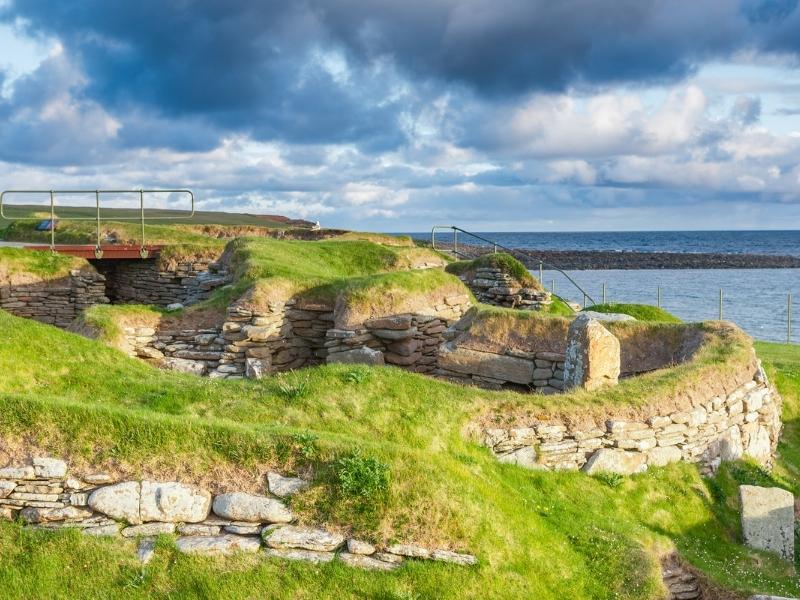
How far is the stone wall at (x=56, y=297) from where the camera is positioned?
22.5 m

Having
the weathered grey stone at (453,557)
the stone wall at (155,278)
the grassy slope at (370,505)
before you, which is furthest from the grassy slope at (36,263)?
the weathered grey stone at (453,557)

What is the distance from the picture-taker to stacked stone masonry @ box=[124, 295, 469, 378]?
17.7 meters

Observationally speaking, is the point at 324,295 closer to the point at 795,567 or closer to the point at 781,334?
the point at 795,567

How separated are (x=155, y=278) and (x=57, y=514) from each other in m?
18.4

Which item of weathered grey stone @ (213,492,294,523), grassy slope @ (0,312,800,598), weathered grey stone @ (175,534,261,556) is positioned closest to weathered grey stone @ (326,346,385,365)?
grassy slope @ (0,312,800,598)

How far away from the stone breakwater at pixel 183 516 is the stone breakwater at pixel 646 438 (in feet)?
10.7

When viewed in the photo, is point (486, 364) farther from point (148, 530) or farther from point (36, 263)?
point (36, 263)

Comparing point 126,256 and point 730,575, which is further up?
point 126,256

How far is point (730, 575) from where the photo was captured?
9.95m

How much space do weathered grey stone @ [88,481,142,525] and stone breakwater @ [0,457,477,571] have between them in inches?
0.4

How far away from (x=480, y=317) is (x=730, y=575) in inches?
317

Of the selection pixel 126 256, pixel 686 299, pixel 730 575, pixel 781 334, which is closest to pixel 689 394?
pixel 730 575

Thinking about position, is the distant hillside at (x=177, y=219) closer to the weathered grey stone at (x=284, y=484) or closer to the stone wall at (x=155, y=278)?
the stone wall at (x=155, y=278)

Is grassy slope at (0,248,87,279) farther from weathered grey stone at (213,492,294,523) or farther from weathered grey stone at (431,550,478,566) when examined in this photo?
weathered grey stone at (431,550,478,566)
